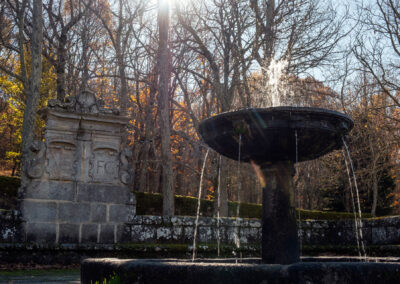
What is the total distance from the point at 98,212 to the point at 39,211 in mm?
1073

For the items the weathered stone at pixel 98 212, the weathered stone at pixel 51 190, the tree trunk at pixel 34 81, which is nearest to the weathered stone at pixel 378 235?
the weathered stone at pixel 98 212

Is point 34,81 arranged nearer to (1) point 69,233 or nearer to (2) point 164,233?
(1) point 69,233

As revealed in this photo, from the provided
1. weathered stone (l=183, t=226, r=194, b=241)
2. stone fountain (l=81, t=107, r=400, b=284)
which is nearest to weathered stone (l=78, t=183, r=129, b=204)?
weathered stone (l=183, t=226, r=194, b=241)

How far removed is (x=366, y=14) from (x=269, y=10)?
13.1ft

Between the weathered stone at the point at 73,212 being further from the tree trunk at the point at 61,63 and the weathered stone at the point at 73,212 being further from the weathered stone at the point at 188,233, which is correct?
the tree trunk at the point at 61,63

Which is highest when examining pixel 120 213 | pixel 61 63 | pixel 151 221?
pixel 61 63

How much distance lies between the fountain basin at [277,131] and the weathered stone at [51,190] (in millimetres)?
3977

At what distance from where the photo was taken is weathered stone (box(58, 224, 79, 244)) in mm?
7879

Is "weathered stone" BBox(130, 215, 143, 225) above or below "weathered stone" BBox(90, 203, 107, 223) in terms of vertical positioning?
below

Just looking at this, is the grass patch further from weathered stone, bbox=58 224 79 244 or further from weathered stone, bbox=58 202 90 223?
weathered stone, bbox=58 202 90 223

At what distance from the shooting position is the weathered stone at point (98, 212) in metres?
8.20

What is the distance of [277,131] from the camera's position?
14.8ft

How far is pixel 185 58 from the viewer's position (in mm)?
20562

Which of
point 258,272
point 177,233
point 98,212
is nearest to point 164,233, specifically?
point 177,233
